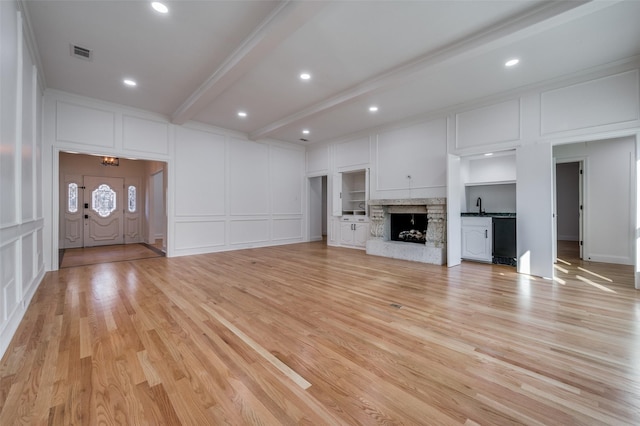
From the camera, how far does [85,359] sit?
182 cm

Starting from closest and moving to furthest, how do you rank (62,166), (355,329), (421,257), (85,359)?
(85,359) < (355,329) < (421,257) < (62,166)

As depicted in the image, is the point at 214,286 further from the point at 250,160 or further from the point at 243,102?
the point at 250,160

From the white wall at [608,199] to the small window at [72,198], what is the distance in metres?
12.5

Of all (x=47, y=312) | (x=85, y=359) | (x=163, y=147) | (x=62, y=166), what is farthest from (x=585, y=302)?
(x=62, y=166)

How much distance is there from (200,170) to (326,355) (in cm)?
586

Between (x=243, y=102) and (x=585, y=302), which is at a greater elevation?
(x=243, y=102)

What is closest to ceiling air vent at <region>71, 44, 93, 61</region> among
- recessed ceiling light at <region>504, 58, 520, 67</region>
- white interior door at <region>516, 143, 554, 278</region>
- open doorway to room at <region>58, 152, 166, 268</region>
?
open doorway to room at <region>58, 152, 166, 268</region>

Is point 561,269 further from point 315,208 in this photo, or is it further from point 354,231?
point 315,208

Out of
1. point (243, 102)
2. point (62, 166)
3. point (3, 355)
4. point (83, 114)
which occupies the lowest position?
point (3, 355)

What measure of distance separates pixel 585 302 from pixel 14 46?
6510mm

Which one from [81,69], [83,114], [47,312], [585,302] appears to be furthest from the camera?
[83,114]

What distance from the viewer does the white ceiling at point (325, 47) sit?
271 centimetres

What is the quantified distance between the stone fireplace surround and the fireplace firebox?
0.57 ft

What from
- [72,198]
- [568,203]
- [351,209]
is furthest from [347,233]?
[72,198]
